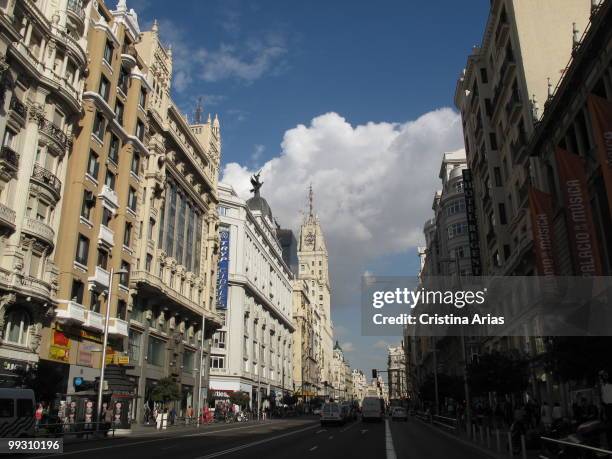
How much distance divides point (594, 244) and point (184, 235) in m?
41.7

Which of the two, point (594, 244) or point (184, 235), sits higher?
point (184, 235)

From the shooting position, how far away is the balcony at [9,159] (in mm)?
29691

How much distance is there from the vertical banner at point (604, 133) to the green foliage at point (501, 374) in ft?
39.4

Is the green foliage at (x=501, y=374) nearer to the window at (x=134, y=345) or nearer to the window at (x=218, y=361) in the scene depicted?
the window at (x=134, y=345)

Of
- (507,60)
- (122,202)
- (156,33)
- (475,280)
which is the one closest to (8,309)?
(122,202)

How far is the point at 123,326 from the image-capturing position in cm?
4028

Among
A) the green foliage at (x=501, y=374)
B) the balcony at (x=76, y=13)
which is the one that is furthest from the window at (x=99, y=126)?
the green foliage at (x=501, y=374)

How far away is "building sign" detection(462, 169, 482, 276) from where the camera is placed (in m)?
52.5

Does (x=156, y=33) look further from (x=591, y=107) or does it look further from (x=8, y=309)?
(x=591, y=107)

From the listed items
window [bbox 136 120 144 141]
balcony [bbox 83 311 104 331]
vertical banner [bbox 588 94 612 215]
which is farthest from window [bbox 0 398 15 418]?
window [bbox 136 120 144 141]

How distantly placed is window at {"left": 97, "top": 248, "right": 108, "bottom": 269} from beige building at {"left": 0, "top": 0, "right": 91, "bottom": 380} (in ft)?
15.3

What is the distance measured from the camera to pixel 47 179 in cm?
3325

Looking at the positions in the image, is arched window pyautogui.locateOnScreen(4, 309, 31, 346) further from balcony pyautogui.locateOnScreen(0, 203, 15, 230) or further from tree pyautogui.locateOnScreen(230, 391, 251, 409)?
tree pyautogui.locateOnScreen(230, 391, 251, 409)

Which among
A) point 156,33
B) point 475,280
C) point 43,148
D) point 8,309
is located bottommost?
point 8,309
